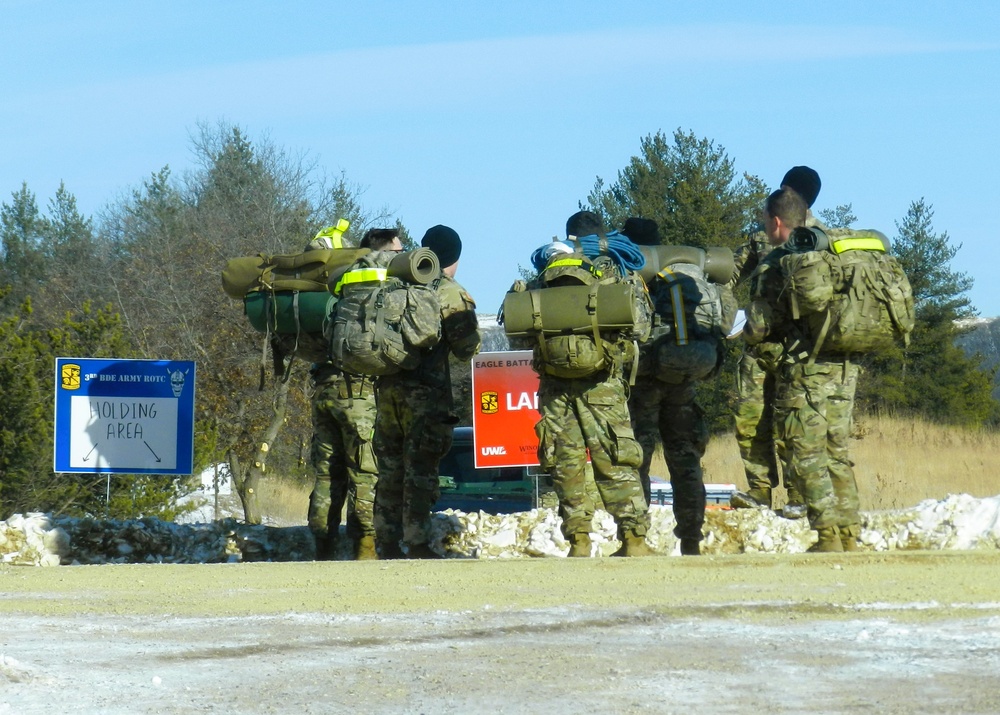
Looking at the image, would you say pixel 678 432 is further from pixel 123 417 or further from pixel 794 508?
pixel 123 417

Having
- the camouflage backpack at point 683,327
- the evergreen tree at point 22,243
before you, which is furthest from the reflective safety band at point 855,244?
the evergreen tree at point 22,243

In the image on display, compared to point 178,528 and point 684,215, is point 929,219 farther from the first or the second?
point 178,528

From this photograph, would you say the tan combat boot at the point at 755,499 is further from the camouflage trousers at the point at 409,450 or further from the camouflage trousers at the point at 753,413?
the camouflage trousers at the point at 409,450

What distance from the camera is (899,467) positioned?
84.0 feet

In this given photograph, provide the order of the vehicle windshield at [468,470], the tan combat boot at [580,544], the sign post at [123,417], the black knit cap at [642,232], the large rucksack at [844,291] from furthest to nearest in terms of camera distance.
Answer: the vehicle windshield at [468,470] < the sign post at [123,417] < the black knit cap at [642,232] < the tan combat boot at [580,544] < the large rucksack at [844,291]

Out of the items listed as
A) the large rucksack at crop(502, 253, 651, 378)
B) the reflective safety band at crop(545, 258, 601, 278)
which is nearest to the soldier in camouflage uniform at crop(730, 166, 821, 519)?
the reflective safety band at crop(545, 258, 601, 278)

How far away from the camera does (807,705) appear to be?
14.7 ft

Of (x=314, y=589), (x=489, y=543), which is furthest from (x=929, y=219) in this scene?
(x=314, y=589)

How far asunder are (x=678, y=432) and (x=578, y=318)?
5.90 feet

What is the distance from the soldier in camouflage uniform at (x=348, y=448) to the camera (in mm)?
10664

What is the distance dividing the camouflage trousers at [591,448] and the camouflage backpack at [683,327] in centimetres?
84

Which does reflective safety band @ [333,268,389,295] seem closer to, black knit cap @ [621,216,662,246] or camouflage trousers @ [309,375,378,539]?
camouflage trousers @ [309,375,378,539]

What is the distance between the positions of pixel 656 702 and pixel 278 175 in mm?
38870

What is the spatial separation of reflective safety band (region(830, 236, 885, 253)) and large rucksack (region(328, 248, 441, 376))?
257cm
